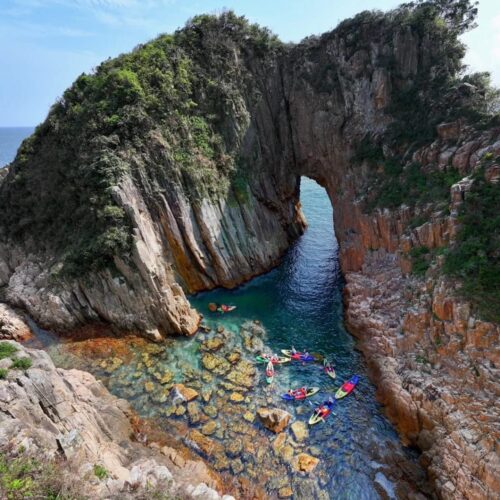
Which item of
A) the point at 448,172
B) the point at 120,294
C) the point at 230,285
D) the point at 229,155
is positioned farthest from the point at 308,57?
the point at 120,294

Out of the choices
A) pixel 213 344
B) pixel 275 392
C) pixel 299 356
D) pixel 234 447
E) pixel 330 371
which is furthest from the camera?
pixel 213 344

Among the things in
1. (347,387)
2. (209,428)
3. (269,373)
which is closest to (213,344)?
(269,373)

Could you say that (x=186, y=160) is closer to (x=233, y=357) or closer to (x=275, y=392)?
(x=233, y=357)

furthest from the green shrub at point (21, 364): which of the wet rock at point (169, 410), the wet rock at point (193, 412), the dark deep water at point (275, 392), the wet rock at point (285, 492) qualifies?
the wet rock at point (285, 492)

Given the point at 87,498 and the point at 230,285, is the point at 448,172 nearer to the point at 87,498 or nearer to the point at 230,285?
the point at 230,285

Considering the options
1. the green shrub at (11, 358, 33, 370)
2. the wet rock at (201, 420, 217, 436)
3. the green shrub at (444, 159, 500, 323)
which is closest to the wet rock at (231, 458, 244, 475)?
the wet rock at (201, 420, 217, 436)

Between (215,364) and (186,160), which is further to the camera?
(186,160)

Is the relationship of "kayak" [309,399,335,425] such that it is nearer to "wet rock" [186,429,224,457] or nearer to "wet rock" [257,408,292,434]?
"wet rock" [257,408,292,434]
